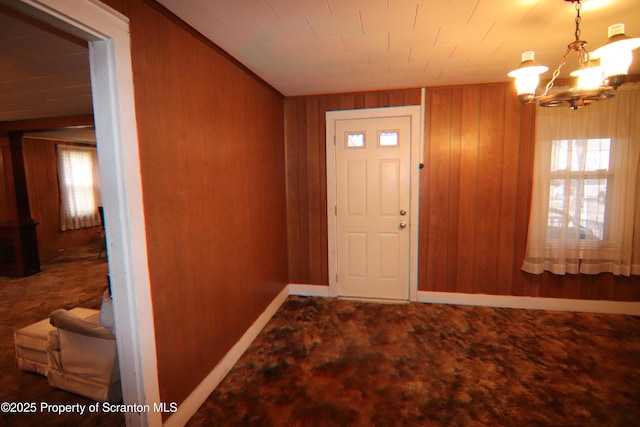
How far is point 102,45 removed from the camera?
1.38m

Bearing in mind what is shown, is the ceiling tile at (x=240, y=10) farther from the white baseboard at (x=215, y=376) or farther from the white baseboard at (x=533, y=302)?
the white baseboard at (x=533, y=302)

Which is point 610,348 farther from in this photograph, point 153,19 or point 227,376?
point 153,19

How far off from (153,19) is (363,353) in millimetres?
2806

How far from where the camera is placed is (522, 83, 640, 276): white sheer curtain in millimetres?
3012

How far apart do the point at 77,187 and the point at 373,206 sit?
6.97 metres

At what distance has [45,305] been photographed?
3.72m

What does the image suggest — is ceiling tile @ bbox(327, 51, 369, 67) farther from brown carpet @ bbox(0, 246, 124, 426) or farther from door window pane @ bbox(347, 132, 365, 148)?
brown carpet @ bbox(0, 246, 124, 426)

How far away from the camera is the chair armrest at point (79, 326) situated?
1940mm

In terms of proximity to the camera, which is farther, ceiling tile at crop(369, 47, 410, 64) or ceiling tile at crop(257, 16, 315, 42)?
ceiling tile at crop(369, 47, 410, 64)

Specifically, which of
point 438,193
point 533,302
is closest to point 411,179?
point 438,193

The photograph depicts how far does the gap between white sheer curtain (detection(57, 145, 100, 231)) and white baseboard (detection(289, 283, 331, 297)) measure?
212 inches

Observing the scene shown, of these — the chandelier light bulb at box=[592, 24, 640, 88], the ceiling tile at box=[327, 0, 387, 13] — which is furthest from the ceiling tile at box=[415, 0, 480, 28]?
the chandelier light bulb at box=[592, 24, 640, 88]

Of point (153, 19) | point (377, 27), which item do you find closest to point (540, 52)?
point (377, 27)
